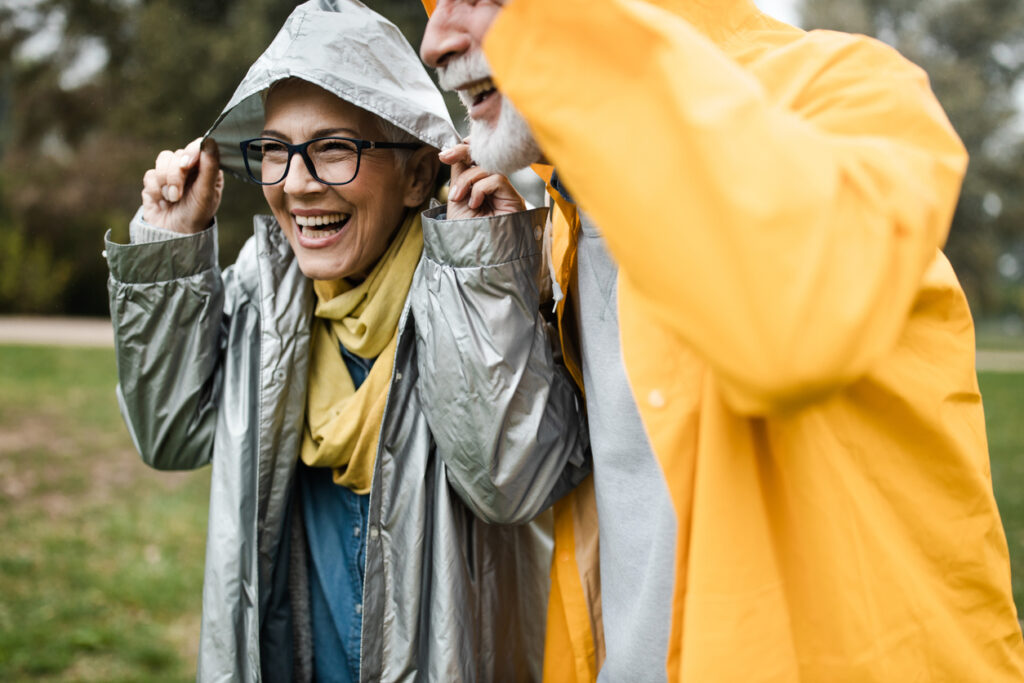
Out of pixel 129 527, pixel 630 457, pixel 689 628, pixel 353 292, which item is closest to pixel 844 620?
pixel 689 628

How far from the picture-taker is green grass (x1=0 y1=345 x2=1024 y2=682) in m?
3.85

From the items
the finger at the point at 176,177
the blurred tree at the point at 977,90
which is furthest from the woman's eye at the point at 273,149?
the blurred tree at the point at 977,90

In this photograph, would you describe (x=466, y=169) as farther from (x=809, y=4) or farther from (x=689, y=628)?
(x=809, y=4)

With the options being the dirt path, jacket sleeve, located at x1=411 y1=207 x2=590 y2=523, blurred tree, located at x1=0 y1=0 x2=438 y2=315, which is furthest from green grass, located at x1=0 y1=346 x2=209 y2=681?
the dirt path

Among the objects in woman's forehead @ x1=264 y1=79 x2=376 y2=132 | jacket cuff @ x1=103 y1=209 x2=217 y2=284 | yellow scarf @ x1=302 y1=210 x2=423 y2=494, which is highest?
woman's forehead @ x1=264 y1=79 x2=376 y2=132

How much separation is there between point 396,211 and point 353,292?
26 centimetres

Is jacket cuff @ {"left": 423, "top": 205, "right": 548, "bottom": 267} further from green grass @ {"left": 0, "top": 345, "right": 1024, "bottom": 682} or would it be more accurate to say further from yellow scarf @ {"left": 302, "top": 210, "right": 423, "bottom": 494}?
green grass @ {"left": 0, "top": 345, "right": 1024, "bottom": 682}

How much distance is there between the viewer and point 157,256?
2115 mm

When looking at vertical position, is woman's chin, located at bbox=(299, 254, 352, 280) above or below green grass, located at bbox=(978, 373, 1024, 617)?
above

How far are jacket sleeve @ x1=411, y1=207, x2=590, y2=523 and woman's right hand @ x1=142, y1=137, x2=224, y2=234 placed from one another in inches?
29.9

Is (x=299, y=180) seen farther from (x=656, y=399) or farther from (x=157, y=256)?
(x=656, y=399)

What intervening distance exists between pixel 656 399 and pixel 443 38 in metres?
0.81

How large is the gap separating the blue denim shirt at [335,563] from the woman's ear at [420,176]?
47cm

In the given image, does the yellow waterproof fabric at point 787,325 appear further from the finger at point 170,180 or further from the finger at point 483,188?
the finger at point 170,180
